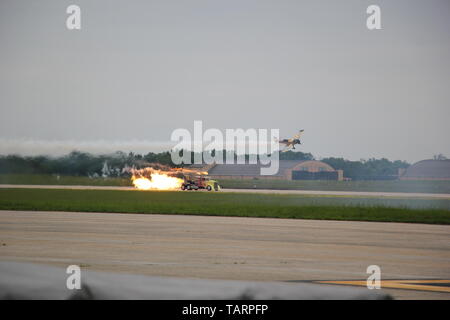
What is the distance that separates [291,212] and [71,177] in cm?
3192

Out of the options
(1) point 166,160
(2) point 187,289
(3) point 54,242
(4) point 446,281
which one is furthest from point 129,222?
(1) point 166,160

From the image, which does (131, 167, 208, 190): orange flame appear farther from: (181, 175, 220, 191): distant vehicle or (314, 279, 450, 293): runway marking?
(314, 279, 450, 293): runway marking

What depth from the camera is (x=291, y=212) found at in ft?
118

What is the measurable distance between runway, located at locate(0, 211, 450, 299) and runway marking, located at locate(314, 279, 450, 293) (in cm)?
16

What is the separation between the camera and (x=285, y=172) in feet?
371

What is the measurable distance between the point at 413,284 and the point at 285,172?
10078 centimetres

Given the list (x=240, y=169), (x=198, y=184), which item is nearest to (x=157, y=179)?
(x=198, y=184)

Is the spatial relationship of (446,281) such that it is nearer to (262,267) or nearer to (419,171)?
(262,267)

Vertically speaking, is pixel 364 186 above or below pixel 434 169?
below

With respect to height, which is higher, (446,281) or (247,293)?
(247,293)

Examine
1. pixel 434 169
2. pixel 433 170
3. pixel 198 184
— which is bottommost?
pixel 198 184

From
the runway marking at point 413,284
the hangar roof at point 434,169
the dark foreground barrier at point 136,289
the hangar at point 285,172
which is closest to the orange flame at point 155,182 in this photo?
the hangar at point 285,172

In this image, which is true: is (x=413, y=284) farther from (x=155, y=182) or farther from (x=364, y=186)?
(x=364, y=186)

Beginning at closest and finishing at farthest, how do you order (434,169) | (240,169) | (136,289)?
(136,289)
(434,169)
(240,169)
